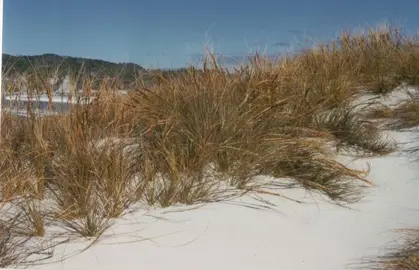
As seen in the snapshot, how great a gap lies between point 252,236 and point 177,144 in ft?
2.42

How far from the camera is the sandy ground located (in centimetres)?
246

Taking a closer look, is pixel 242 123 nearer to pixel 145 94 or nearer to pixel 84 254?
pixel 145 94

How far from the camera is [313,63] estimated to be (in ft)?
15.5

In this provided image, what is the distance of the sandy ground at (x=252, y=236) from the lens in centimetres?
246

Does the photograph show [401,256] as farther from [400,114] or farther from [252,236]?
[400,114]

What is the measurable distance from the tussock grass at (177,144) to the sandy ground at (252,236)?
101 mm

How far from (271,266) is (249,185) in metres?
0.65

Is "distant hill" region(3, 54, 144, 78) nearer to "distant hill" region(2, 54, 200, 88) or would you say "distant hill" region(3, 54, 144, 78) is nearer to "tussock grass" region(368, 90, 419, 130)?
"distant hill" region(2, 54, 200, 88)

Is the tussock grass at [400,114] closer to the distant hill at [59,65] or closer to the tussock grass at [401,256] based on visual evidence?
the tussock grass at [401,256]

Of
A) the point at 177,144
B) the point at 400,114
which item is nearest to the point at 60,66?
the point at 177,144

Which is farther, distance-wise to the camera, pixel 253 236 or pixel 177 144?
pixel 177 144

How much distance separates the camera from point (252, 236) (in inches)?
103

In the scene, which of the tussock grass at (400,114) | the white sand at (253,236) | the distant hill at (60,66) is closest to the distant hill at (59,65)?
the distant hill at (60,66)

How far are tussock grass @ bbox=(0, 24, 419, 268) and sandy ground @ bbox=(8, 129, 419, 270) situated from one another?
0.10 m
